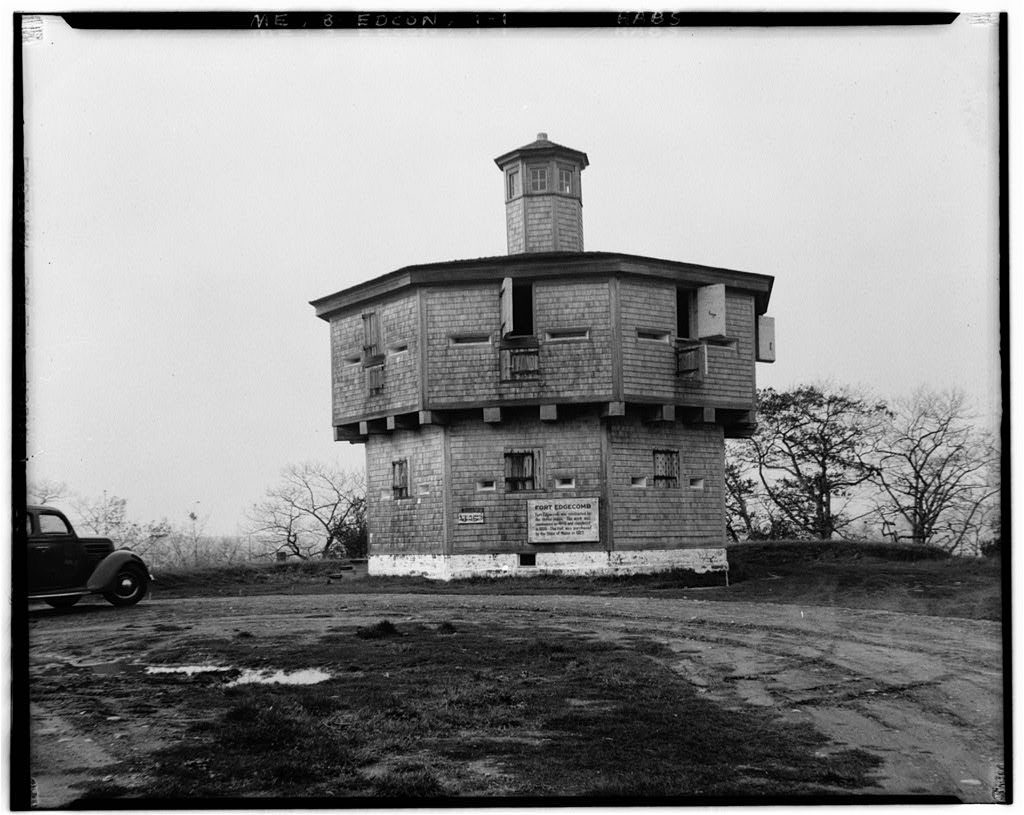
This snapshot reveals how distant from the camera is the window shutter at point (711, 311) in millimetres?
24484

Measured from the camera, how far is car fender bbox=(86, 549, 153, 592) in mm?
15766

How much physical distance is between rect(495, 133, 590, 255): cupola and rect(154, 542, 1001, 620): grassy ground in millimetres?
9457

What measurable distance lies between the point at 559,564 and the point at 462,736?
1449 centimetres

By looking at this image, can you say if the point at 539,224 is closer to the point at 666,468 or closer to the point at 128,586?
the point at 666,468

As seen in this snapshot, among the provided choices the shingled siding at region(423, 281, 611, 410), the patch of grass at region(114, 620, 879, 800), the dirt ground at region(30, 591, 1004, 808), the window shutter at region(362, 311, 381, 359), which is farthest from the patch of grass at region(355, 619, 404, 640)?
the window shutter at region(362, 311, 381, 359)

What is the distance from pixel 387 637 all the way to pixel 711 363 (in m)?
13.9

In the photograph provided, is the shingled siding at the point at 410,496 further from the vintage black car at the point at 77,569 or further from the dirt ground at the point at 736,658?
the vintage black car at the point at 77,569

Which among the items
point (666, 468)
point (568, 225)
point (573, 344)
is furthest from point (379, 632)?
point (568, 225)

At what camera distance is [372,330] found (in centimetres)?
2519

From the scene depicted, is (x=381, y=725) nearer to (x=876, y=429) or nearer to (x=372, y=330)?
(x=372, y=330)

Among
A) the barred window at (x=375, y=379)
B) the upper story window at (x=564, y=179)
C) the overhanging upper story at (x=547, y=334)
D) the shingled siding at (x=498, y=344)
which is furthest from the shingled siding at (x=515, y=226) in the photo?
the barred window at (x=375, y=379)

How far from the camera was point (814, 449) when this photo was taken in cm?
3294

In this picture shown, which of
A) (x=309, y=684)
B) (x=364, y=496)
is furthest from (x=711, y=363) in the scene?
(x=309, y=684)

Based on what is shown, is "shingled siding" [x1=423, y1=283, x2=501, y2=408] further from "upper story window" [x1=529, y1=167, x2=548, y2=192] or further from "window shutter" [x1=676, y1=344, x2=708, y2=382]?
"upper story window" [x1=529, y1=167, x2=548, y2=192]
